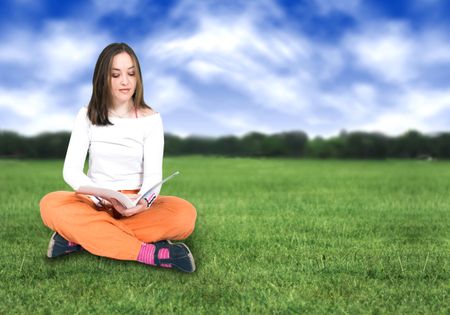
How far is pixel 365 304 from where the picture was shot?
3529 mm

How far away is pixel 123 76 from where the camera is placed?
4629mm

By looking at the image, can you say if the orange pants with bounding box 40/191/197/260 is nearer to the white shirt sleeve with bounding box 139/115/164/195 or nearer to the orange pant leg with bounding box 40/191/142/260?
the orange pant leg with bounding box 40/191/142/260

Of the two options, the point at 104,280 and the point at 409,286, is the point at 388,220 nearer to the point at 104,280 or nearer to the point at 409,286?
the point at 409,286

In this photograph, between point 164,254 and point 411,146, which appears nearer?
point 164,254

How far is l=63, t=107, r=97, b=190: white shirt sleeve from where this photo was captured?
15.2ft

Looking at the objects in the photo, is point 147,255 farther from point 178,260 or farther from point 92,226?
point 92,226

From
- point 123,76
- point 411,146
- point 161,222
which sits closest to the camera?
point 123,76

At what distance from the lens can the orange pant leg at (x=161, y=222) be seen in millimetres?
4891

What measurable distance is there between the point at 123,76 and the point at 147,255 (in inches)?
55.3

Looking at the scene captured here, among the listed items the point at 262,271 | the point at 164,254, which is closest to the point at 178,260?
the point at 164,254

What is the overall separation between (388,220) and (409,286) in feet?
11.0

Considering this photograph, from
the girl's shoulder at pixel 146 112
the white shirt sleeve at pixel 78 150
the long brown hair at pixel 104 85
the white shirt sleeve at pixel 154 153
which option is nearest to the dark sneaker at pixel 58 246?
the white shirt sleeve at pixel 78 150

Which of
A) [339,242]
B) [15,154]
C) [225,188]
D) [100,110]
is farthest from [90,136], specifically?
[15,154]

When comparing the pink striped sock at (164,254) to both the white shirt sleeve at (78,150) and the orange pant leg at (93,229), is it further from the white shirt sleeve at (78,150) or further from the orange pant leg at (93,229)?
the white shirt sleeve at (78,150)
